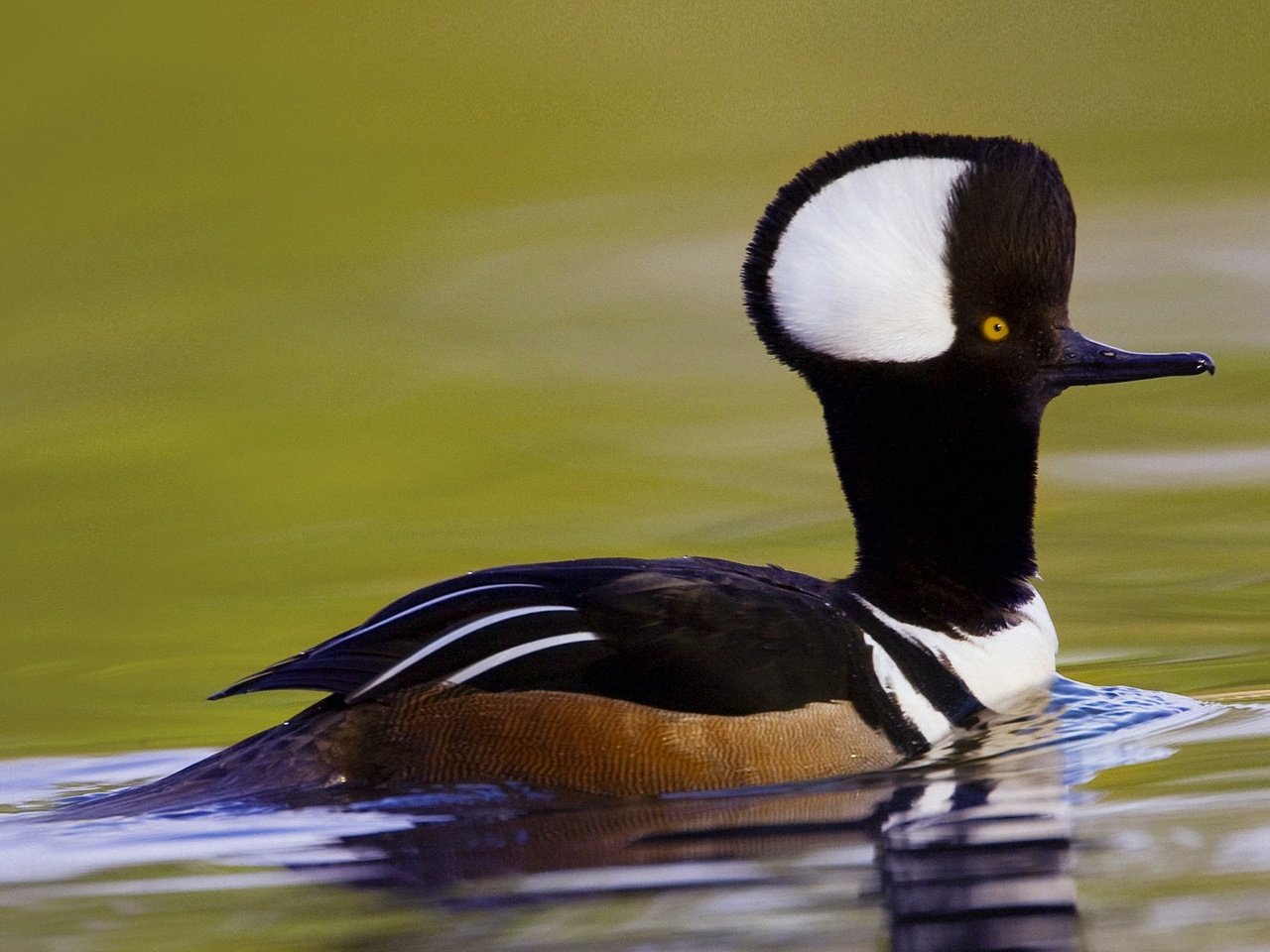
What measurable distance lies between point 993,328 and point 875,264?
0.42m

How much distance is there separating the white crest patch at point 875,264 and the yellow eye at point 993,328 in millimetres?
111

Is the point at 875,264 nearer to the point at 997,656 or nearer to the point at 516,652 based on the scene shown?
the point at 997,656

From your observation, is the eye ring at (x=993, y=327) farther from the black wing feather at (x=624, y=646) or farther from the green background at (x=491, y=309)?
the green background at (x=491, y=309)

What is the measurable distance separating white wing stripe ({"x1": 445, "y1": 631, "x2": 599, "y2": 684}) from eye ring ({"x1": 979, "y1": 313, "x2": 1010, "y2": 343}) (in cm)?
144

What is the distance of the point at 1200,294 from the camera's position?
12.3 m

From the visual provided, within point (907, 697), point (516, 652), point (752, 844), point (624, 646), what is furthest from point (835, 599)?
point (752, 844)

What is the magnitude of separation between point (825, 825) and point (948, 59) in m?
12.1

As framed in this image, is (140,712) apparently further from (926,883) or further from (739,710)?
(926,883)

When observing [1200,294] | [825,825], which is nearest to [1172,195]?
[1200,294]

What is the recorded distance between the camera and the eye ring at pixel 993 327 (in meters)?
5.93

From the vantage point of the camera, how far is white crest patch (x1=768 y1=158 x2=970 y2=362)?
5750 millimetres

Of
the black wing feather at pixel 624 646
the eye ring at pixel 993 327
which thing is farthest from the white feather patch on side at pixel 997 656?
the eye ring at pixel 993 327

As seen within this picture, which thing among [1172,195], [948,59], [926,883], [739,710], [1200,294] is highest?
[948,59]

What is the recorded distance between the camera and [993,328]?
19.5ft
